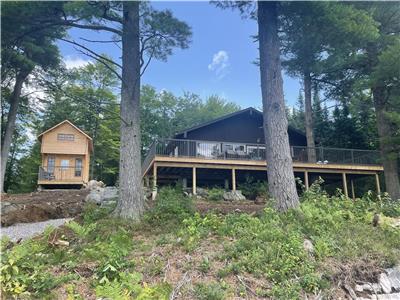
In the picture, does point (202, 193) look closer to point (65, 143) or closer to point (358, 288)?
point (358, 288)

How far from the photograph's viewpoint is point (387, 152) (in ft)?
41.1

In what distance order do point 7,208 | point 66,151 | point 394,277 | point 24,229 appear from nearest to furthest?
point 394,277 → point 24,229 → point 7,208 → point 66,151

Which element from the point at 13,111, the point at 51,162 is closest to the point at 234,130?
the point at 51,162

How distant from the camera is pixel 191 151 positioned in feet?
46.7

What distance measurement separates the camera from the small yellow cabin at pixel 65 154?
19.0 m

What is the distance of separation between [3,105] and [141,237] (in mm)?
19859

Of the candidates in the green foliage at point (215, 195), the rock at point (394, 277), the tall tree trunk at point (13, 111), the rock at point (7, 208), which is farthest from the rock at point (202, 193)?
the tall tree trunk at point (13, 111)

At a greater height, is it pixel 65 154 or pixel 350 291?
pixel 65 154

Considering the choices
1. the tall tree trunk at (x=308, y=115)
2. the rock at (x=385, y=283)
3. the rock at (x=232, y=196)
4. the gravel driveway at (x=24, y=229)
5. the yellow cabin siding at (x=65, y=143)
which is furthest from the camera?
the yellow cabin siding at (x=65, y=143)

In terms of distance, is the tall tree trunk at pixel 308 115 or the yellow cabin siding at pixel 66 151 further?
the yellow cabin siding at pixel 66 151

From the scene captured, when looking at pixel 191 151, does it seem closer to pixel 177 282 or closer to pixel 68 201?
pixel 68 201

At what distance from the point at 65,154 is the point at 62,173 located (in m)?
1.31

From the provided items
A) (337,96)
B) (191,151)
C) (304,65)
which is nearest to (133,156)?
(191,151)

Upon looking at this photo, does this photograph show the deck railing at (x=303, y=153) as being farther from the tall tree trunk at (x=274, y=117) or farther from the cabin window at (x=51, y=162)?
the tall tree trunk at (x=274, y=117)
